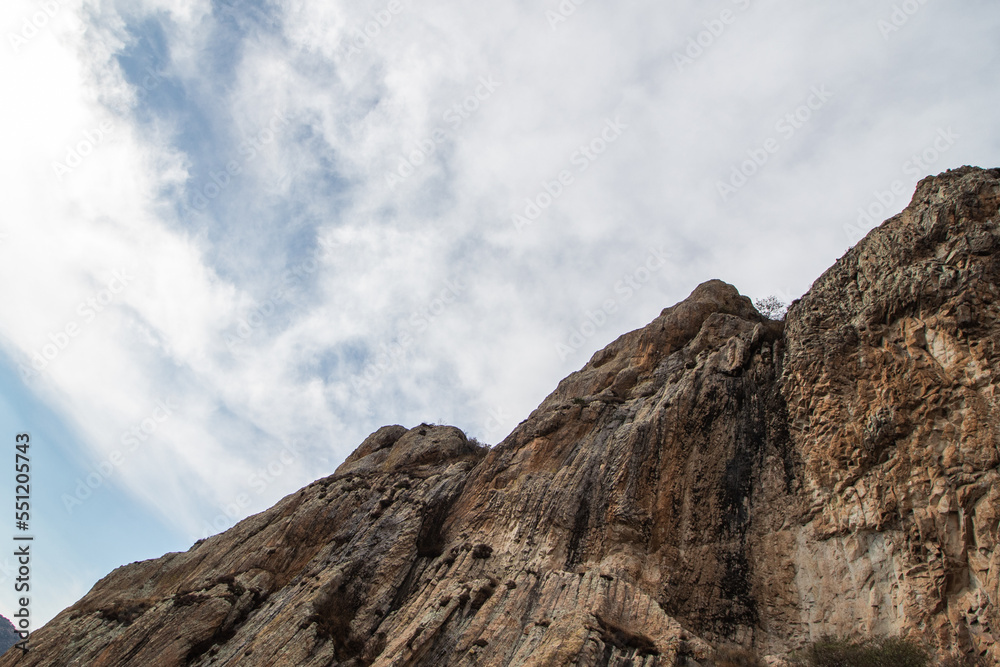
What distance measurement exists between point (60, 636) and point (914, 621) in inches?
1468

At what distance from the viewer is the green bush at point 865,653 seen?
53.7ft

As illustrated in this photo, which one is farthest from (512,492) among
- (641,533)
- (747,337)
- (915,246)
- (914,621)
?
(915,246)

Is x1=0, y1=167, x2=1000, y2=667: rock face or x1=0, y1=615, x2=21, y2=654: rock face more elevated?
x1=0, y1=615, x2=21, y2=654: rock face

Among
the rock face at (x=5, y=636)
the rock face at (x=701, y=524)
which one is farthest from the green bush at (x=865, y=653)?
the rock face at (x=5, y=636)

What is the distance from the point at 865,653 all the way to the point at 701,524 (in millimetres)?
7006

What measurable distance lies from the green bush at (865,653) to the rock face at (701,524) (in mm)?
474

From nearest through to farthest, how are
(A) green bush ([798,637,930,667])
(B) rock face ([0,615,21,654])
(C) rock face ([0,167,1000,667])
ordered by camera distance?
(A) green bush ([798,637,930,667]) < (C) rock face ([0,167,1000,667]) < (B) rock face ([0,615,21,654])

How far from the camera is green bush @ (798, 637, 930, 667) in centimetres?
1638

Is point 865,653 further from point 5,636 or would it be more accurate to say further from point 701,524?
point 5,636

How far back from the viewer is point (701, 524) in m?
23.4

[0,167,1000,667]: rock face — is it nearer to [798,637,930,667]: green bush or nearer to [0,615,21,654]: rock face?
[798,637,930,667]: green bush

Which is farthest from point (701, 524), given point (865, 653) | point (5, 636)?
point (5, 636)

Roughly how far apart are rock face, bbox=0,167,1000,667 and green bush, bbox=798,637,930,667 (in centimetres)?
47

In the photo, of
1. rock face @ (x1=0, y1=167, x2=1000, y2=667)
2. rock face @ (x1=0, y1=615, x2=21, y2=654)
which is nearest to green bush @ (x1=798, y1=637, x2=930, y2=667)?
rock face @ (x1=0, y1=167, x2=1000, y2=667)
